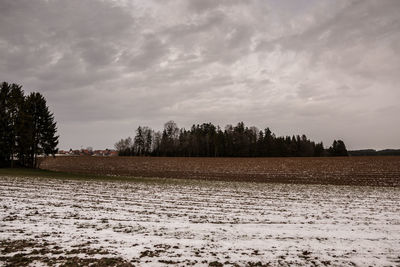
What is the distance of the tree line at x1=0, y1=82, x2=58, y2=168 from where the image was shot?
41094 millimetres

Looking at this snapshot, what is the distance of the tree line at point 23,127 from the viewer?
41094 mm

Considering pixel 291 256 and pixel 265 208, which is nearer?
pixel 291 256

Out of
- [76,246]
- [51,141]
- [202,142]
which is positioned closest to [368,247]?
[76,246]

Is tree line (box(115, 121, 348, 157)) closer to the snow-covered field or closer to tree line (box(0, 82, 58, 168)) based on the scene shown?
tree line (box(0, 82, 58, 168))

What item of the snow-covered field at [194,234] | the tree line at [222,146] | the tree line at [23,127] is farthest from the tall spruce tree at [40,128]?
the tree line at [222,146]

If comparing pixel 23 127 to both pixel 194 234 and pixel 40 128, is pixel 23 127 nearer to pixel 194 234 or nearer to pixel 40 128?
pixel 40 128

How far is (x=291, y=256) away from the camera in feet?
20.3

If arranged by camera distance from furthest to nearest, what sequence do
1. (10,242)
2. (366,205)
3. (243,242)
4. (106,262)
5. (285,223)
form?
(366,205) < (285,223) < (243,242) < (10,242) < (106,262)

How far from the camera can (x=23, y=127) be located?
Result: 41.0 m

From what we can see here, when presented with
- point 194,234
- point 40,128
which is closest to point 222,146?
point 40,128

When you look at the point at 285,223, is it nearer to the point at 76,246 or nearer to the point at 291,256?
the point at 291,256

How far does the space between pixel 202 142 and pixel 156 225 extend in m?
102

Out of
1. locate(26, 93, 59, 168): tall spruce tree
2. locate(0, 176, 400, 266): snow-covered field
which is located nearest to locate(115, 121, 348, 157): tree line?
locate(26, 93, 59, 168): tall spruce tree

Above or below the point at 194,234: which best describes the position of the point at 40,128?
above
